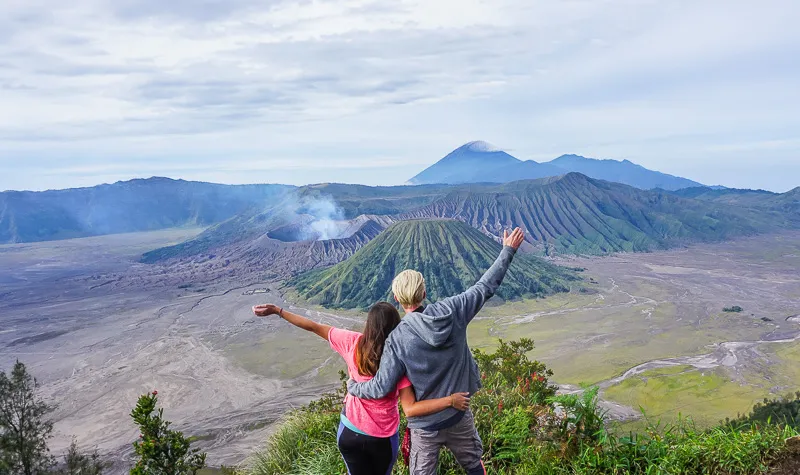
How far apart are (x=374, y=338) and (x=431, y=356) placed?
0.35 meters

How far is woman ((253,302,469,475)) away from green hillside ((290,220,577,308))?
2065 inches

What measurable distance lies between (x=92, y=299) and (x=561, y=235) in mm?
82815

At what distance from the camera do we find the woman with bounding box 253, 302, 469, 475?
2.81m

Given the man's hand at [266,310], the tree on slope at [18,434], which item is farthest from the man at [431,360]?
the tree on slope at [18,434]

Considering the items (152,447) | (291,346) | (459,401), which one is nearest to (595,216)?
(291,346)

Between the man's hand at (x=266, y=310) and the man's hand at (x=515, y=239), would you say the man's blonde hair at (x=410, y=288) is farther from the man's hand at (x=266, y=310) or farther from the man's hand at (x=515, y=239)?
the man's hand at (x=266, y=310)

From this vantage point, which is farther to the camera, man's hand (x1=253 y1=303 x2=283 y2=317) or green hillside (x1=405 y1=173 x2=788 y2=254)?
green hillside (x1=405 y1=173 x2=788 y2=254)

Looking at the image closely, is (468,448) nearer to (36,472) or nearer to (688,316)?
(36,472)

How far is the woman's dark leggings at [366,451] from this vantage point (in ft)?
9.64

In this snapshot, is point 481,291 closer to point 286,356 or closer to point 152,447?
point 152,447

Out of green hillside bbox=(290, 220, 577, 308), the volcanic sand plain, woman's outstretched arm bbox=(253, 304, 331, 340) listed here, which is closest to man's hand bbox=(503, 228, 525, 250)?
woman's outstretched arm bbox=(253, 304, 331, 340)

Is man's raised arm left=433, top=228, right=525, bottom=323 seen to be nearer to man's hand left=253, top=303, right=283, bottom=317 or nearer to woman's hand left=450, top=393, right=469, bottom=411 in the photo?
woman's hand left=450, top=393, right=469, bottom=411

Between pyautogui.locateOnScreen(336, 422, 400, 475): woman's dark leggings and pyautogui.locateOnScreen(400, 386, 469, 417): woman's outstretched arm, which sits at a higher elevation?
pyautogui.locateOnScreen(400, 386, 469, 417): woman's outstretched arm

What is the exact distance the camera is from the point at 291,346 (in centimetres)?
4131
